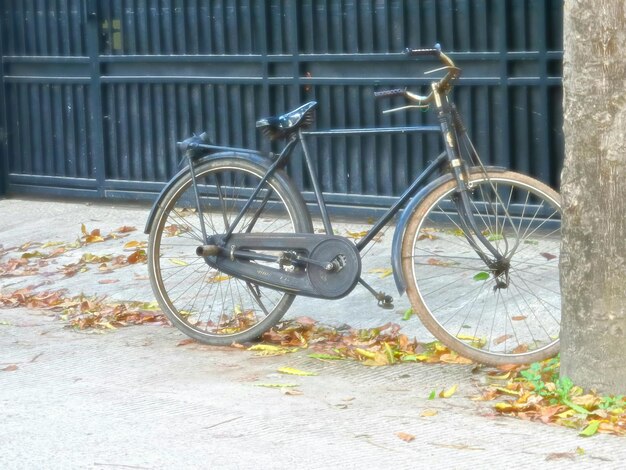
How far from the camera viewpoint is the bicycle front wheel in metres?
5.64

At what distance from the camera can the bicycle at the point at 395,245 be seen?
18.6 feet

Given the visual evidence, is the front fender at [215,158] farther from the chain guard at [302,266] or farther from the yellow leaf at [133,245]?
the yellow leaf at [133,245]

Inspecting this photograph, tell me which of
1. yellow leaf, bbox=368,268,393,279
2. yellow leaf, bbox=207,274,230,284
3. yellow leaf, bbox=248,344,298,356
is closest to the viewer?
yellow leaf, bbox=248,344,298,356

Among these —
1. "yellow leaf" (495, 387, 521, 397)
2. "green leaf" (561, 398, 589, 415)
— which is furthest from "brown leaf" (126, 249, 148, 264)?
"green leaf" (561, 398, 589, 415)

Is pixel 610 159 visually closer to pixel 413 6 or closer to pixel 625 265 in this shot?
pixel 625 265

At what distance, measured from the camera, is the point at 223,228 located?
6.44 m

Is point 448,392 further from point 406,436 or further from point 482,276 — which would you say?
point 482,276

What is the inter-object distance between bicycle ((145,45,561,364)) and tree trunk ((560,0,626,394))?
46 cm

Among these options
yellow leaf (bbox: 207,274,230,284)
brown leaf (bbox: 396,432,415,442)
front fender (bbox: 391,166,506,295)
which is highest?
front fender (bbox: 391,166,506,295)

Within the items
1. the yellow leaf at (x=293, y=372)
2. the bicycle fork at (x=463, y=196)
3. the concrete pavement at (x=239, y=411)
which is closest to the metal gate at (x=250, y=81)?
the concrete pavement at (x=239, y=411)

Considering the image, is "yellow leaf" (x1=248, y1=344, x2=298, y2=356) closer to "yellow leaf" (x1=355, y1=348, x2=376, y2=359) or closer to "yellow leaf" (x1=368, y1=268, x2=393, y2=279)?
"yellow leaf" (x1=355, y1=348, x2=376, y2=359)

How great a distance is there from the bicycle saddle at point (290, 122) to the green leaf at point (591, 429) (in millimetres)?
1982

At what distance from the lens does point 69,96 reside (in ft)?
32.3

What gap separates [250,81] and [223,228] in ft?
8.50
